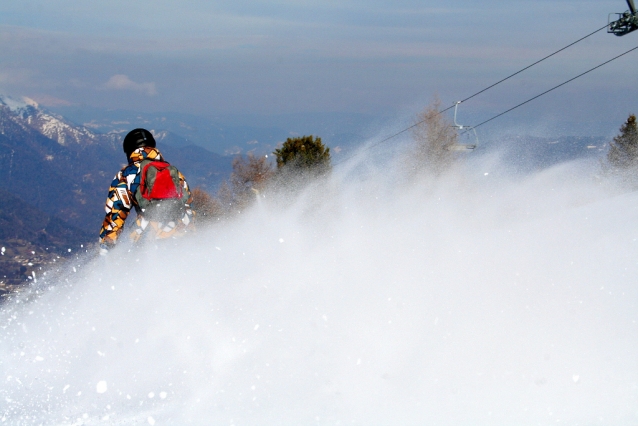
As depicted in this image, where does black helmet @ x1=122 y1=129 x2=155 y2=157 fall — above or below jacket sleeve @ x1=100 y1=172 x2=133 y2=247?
above

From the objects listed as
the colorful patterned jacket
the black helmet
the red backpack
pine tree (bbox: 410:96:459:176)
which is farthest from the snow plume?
pine tree (bbox: 410:96:459:176)

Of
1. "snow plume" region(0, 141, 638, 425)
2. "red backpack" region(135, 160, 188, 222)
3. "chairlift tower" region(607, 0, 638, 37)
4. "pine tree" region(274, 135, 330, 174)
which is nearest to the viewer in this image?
"snow plume" region(0, 141, 638, 425)

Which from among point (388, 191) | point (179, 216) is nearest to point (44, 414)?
point (179, 216)

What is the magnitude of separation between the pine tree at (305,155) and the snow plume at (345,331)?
112 ft

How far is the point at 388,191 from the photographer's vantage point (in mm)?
12984

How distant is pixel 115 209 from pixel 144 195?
38 centimetres

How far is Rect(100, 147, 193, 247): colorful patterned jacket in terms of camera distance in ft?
23.4

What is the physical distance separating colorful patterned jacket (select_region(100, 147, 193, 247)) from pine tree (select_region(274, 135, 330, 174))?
35.0 m

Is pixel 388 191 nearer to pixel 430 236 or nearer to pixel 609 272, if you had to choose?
pixel 430 236

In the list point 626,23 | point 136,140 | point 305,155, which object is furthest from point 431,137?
point 136,140

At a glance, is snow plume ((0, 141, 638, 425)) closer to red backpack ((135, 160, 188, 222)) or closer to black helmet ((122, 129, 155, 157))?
red backpack ((135, 160, 188, 222))

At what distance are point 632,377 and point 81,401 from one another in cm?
479

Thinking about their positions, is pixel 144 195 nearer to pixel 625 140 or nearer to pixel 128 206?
pixel 128 206

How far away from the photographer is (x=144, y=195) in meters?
7.12
